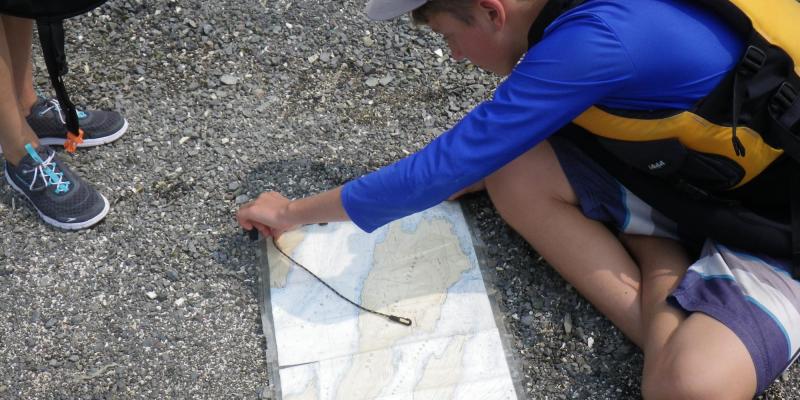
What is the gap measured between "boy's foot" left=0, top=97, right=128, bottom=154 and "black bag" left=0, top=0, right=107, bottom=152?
175 millimetres

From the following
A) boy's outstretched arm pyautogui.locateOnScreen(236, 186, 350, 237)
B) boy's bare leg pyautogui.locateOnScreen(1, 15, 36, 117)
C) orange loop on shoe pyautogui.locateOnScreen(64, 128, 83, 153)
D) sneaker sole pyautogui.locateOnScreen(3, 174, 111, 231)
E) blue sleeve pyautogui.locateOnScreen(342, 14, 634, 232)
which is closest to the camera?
blue sleeve pyautogui.locateOnScreen(342, 14, 634, 232)

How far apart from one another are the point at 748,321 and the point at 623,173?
0.49 metres

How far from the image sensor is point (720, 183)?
1930 millimetres

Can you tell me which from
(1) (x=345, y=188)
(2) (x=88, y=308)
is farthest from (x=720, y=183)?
(2) (x=88, y=308)

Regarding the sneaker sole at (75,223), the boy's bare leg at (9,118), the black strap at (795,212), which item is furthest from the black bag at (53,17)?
the black strap at (795,212)

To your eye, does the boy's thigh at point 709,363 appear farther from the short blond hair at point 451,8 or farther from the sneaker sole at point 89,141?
the sneaker sole at point 89,141

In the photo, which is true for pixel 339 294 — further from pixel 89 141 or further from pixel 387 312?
pixel 89 141

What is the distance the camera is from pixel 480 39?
1.86 m

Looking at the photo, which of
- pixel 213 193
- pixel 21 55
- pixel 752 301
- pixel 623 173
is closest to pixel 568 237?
pixel 623 173

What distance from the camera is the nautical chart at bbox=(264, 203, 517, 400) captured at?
82.8 inches

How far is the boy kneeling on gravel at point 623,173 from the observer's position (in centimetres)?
169

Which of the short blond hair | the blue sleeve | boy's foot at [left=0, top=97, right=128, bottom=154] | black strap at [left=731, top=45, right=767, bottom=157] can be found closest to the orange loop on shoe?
boy's foot at [left=0, top=97, right=128, bottom=154]

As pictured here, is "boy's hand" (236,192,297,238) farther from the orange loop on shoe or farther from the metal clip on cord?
the orange loop on shoe

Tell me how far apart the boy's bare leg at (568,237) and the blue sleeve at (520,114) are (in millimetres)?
477
